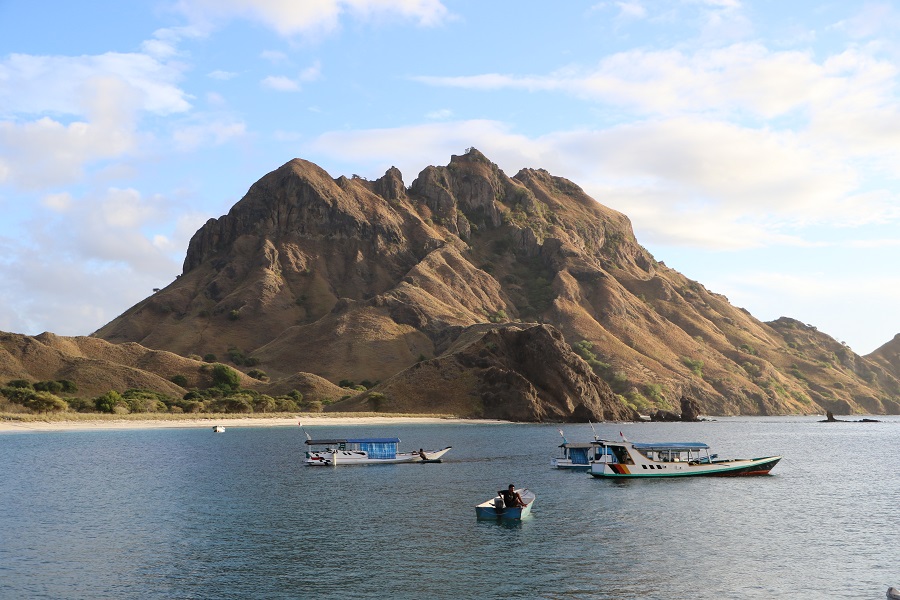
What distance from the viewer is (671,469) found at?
89.4 meters

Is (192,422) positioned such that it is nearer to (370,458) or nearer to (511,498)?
(370,458)

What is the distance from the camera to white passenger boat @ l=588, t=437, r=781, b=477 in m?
88.9

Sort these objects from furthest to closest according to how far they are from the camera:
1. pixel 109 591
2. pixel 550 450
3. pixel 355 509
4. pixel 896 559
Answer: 1. pixel 550 450
2. pixel 355 509
3. pixel 896 559
4. pixel 109 591

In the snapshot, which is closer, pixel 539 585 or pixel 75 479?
pixel 539 585

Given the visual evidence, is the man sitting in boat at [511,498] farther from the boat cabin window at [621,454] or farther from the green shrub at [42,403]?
the green shrub at [42,403]

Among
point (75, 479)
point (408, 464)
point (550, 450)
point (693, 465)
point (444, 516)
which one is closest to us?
point (444, 516)

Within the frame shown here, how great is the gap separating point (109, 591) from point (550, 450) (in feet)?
310

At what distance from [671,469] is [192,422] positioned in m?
112

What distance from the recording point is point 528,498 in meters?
61.6

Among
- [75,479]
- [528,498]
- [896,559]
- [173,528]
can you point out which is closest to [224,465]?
[75,479]

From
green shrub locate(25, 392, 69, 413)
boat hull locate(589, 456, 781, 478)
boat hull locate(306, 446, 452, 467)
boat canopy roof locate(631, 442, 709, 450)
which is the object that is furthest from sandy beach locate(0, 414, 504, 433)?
boat canopy roof locate(631, 442, 709, 450)

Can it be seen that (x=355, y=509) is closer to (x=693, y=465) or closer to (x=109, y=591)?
(x=109, y=591)

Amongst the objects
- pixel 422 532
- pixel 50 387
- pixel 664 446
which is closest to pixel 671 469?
pixel 664 446

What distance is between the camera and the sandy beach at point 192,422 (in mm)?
141500
